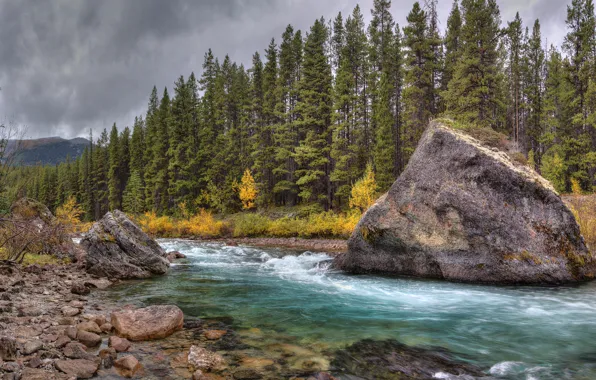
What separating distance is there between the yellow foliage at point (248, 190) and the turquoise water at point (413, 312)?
24379mm

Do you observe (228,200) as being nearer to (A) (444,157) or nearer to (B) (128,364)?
(A) (444,157)

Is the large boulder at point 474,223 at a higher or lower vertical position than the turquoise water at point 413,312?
higher

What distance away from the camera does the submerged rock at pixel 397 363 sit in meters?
4.57

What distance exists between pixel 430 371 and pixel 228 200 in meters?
37.4

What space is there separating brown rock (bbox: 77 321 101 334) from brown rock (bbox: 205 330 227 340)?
1752 millimetres

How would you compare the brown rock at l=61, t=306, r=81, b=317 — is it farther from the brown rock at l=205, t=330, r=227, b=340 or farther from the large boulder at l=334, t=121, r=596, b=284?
the large boulder at l=334, t=121, r=596, b=284

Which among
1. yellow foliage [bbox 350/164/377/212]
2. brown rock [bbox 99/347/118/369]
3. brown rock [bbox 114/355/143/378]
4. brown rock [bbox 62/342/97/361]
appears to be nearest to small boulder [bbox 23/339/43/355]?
brown rock [bbox 62/342/97/361]

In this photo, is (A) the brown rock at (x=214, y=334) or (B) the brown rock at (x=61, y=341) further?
(A) the brown rock at (x=214, y=334)

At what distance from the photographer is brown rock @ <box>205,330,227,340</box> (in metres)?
5.78

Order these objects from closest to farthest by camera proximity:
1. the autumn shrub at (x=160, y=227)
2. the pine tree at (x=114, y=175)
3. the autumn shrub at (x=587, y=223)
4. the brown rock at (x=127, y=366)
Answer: the brown rock at (x=127, y=366)
the autumn shrub at (x=587, y=223)
the autumn shrub at (x=160, y=227)
the pine tree at (x=114, y=175)

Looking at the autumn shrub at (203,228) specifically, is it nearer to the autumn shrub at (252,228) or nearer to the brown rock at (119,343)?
the autumn shrub at (252,228)

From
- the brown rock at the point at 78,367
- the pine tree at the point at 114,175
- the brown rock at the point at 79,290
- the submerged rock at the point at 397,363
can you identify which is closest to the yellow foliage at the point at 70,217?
the brown rock at the point at 79,290

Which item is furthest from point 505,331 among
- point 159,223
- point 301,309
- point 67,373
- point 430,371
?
point 159,223

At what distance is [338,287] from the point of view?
1077 cm
